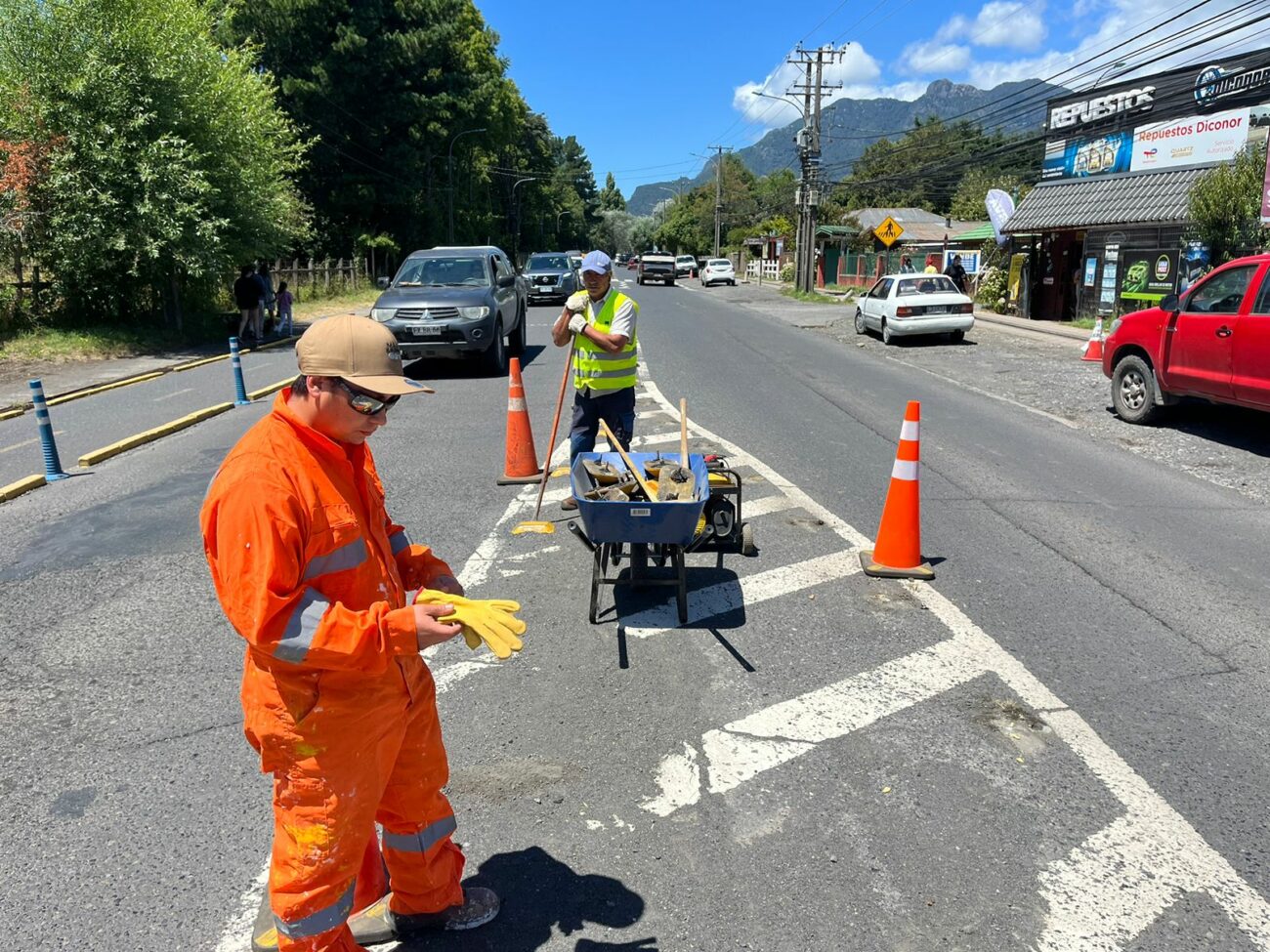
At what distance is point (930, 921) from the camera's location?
267cm

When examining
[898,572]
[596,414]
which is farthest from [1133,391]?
[596,414]

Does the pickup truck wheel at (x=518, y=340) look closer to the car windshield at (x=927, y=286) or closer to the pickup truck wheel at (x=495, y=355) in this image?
the pickup truck wheel at (x=495, y=355)

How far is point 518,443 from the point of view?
7746 millimetres

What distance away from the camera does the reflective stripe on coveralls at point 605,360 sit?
6195 millimetres

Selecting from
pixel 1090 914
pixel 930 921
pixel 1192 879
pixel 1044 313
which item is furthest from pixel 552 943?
pixel 1044 313

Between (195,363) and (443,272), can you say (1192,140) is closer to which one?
(443,272)

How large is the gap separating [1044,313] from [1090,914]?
88.3 feet

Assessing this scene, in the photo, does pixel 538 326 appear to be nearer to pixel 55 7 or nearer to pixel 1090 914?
pixel 55 7

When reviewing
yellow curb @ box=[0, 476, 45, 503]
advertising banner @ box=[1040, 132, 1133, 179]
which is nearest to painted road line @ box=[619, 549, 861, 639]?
yellow curb @ box=[0, 476, 45, 503]

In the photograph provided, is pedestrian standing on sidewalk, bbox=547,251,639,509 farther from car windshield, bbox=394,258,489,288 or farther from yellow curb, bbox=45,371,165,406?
yellow curb, bbox=45,371,165,406

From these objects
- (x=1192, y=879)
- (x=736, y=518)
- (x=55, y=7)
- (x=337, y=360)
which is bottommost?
(x=1192, y=879)

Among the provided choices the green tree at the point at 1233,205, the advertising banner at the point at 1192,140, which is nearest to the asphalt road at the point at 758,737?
the green tree at the point at 1233,205

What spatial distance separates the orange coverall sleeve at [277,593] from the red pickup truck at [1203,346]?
9500 millimetres

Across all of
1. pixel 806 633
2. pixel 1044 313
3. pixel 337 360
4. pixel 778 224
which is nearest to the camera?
pixel 337 360
